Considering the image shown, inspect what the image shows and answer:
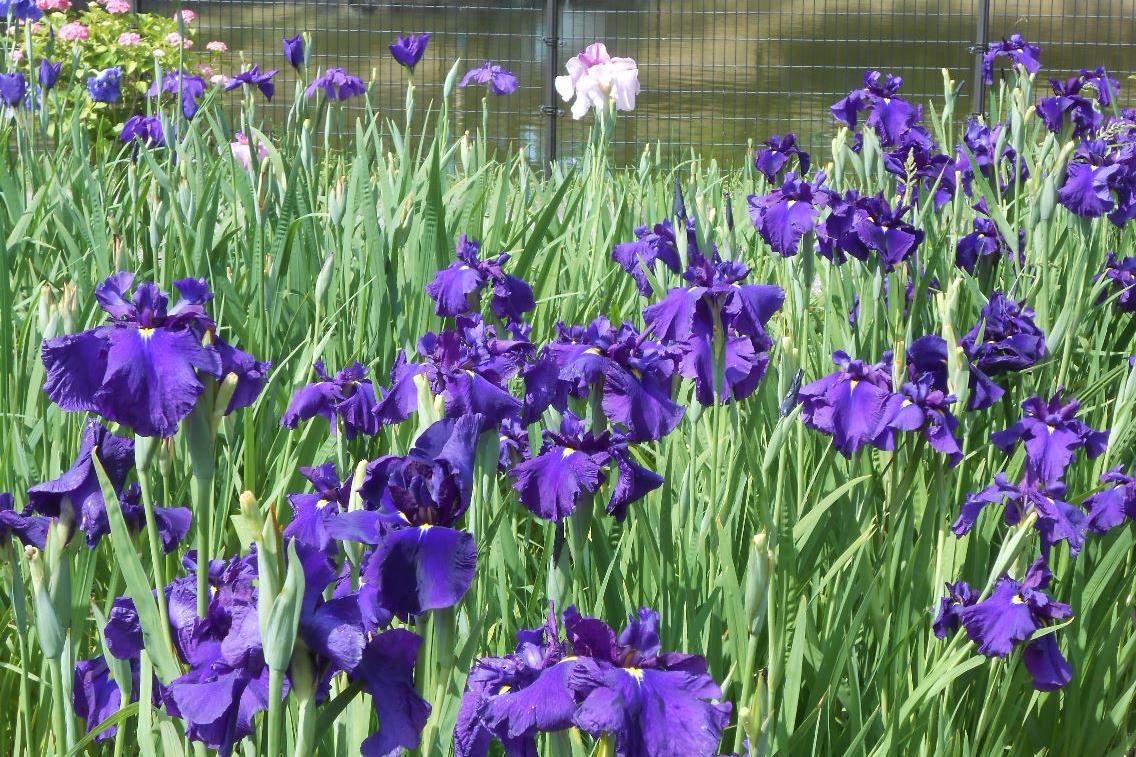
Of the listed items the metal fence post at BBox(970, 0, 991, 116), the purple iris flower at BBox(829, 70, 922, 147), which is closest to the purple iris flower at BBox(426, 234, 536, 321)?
the purple iris flower at BBox(829, 70, 922, 147)

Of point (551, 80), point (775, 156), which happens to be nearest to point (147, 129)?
point (775, 156)

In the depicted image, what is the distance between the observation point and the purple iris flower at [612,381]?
4.18 ft

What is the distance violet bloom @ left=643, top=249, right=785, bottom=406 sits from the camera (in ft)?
4.76

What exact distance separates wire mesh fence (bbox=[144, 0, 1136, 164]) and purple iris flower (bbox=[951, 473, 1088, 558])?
20.9 ft

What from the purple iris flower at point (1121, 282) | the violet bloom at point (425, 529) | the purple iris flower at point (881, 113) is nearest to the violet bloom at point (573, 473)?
the violet bloom at point (425, 529)

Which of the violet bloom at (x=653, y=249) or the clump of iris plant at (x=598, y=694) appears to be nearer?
the clump of iris plant at (x=598, y=694)

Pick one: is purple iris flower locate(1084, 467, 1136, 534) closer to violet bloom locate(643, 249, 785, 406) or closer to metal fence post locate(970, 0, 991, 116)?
violet bloom locate(643, 249, 785, 406)

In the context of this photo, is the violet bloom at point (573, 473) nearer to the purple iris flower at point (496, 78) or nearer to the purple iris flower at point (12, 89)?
the purple iris flower at point (12, 89)

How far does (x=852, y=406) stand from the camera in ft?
5.07

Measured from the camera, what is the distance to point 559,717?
0.81m

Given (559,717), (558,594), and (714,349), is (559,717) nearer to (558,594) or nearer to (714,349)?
(558,594)

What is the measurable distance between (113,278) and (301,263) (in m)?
1.46

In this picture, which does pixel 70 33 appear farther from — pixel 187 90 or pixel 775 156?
pixel 775 156

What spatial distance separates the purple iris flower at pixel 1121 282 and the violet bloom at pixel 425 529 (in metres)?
2.11
